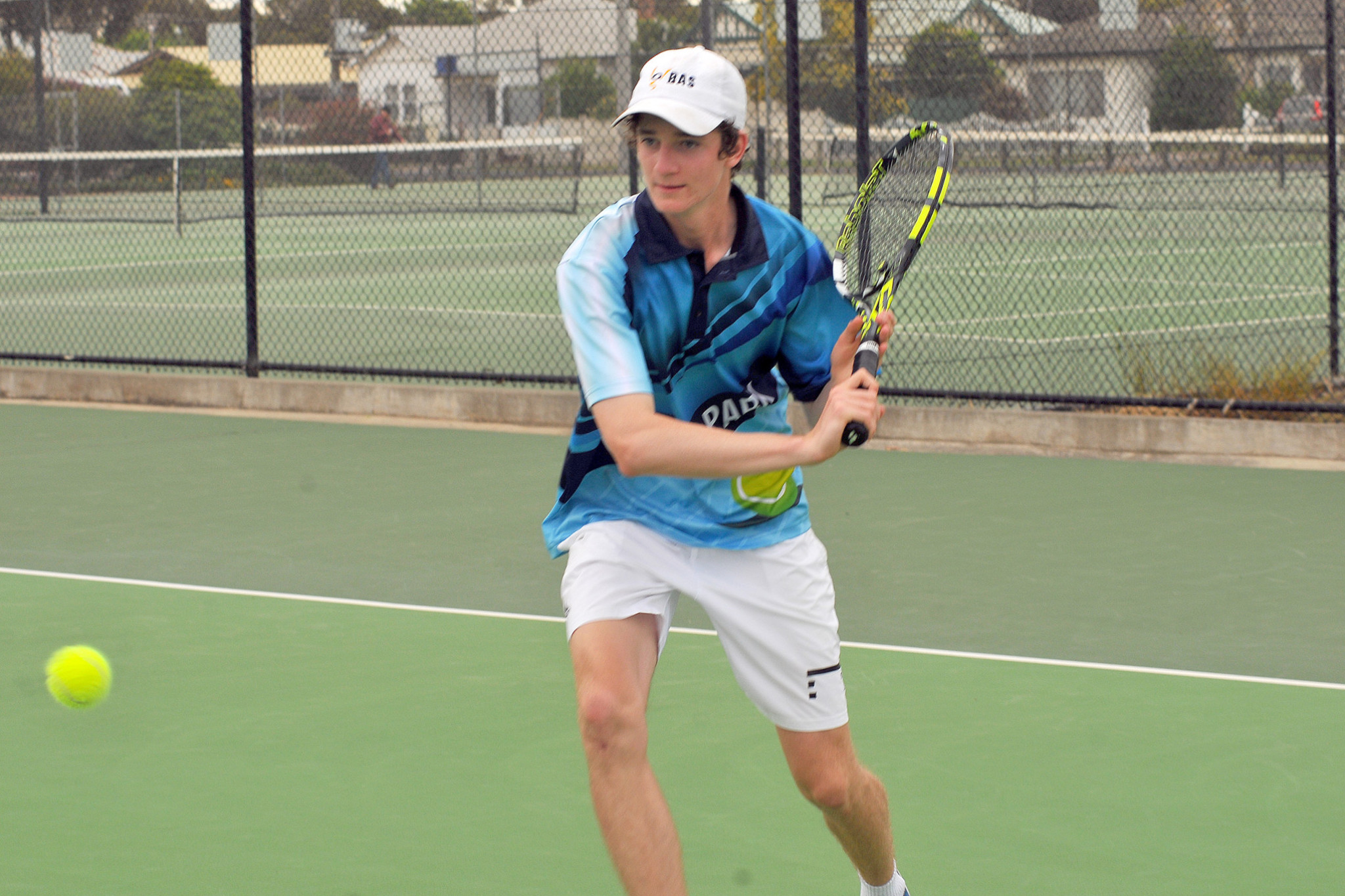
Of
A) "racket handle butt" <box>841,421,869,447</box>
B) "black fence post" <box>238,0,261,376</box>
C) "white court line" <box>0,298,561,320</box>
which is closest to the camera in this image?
"racket handle butt" <box>841,421,869,447</box>

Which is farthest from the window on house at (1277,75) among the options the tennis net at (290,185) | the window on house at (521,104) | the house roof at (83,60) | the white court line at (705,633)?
the white court line at (705,633)

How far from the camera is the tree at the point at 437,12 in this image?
49.2 ft

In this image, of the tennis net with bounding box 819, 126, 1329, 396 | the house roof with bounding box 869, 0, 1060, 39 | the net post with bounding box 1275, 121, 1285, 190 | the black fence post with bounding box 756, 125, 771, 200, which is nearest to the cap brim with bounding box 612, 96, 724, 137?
the tennis net with bounding box 819, 126, 1329, 396

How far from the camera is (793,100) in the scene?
29.7 feet

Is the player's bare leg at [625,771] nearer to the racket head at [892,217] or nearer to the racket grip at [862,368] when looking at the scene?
the racket grip at [862,368]

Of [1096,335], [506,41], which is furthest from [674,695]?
[506,41]

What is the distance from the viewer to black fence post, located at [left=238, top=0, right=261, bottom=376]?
10211 mm

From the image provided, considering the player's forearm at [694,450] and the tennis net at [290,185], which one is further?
the tennis net at [290,185]

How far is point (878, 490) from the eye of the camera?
8023 millimetres

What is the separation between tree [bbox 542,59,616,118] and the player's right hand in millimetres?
16213

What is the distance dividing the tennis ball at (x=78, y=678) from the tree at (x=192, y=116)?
66.9 feet

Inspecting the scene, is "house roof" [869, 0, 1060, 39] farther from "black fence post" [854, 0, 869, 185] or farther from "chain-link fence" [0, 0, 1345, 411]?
"black fence post" [854, 0, 869, 185]

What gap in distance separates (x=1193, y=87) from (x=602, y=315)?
15.7 metres

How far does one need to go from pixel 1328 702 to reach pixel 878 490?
10.6ft
